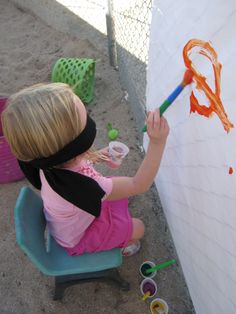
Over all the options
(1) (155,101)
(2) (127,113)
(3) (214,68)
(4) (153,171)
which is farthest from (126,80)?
(3) (214,68)

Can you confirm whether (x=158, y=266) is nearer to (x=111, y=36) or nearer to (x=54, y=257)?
(x=54, y=257)

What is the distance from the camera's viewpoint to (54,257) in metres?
1.46

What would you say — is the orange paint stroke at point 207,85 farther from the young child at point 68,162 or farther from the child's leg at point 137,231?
the child's leg at point 137,231

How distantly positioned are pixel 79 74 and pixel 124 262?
138cm

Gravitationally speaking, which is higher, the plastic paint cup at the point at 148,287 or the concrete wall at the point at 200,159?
the concrete wall at the point at 200,159

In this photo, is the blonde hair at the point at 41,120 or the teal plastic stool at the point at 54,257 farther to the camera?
the teal plastic stool at the point at 54,257

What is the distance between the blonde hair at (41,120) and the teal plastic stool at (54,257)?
35 centimetres

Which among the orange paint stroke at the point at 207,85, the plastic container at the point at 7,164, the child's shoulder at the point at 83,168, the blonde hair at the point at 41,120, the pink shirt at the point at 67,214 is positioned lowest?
the plastic container at the point at 7,164

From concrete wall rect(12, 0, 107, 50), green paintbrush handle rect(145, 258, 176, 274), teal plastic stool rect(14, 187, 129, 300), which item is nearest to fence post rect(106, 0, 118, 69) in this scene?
concrete wall rect(12, 0, 107, 50)

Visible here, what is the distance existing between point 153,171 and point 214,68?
0.52 metres

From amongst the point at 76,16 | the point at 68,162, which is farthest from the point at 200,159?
the point at 76,16

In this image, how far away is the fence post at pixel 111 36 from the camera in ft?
8.50

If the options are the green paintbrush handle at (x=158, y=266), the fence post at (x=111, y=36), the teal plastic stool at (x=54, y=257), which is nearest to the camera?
the teal plastic stool at (x=54, y=257)

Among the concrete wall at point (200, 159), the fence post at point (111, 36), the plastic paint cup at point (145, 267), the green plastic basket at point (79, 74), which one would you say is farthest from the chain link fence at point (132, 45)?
the plastic paint cup at point (145, 267)
